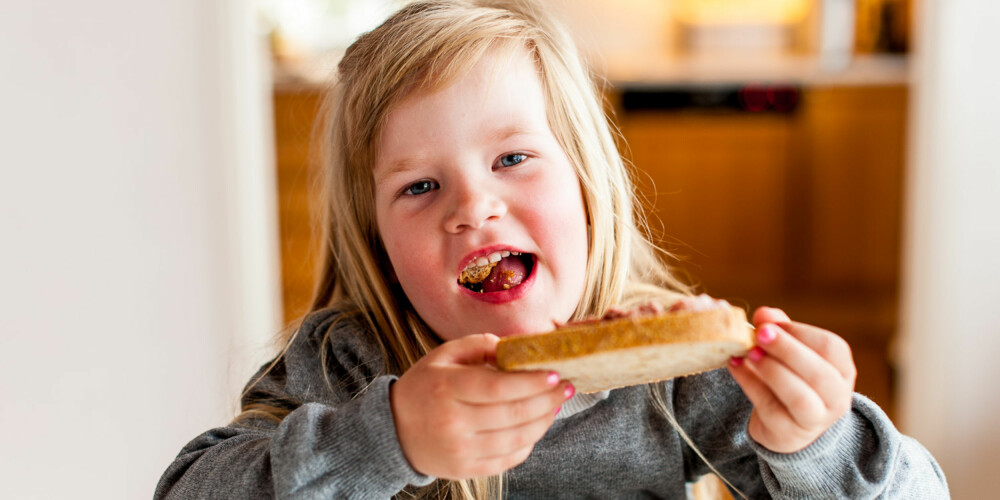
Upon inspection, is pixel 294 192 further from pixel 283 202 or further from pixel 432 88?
pixel 432 88

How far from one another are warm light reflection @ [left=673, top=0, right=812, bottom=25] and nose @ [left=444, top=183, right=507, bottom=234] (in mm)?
3276

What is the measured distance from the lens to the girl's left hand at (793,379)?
2.17 ft

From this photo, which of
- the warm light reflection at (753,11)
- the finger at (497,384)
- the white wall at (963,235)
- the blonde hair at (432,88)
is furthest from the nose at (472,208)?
the warm light reflection at (753,11)

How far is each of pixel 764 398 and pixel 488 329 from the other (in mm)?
280

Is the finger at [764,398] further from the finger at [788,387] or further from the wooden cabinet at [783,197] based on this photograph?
the wooden cabinet at [783,197]

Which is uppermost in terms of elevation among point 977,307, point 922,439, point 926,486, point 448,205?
point 448,205

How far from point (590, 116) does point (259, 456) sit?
0.50 meters

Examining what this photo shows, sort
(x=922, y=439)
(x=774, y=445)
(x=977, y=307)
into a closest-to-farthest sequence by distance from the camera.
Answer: (x=774, y=445)
(x=977, y=307)
(x=922, y=439)

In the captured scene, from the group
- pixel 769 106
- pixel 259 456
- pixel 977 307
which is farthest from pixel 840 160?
pixel 259 456

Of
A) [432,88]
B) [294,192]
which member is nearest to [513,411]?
[432,88]

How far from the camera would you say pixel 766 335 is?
65 centimetres

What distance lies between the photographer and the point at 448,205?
0.86 meters

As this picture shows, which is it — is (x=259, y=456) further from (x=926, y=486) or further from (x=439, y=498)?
(x=926, y=486)

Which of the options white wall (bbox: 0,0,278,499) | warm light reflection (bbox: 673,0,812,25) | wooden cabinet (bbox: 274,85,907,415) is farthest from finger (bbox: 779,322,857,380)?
warm light reflection (bbox: 673,0,812,25)
